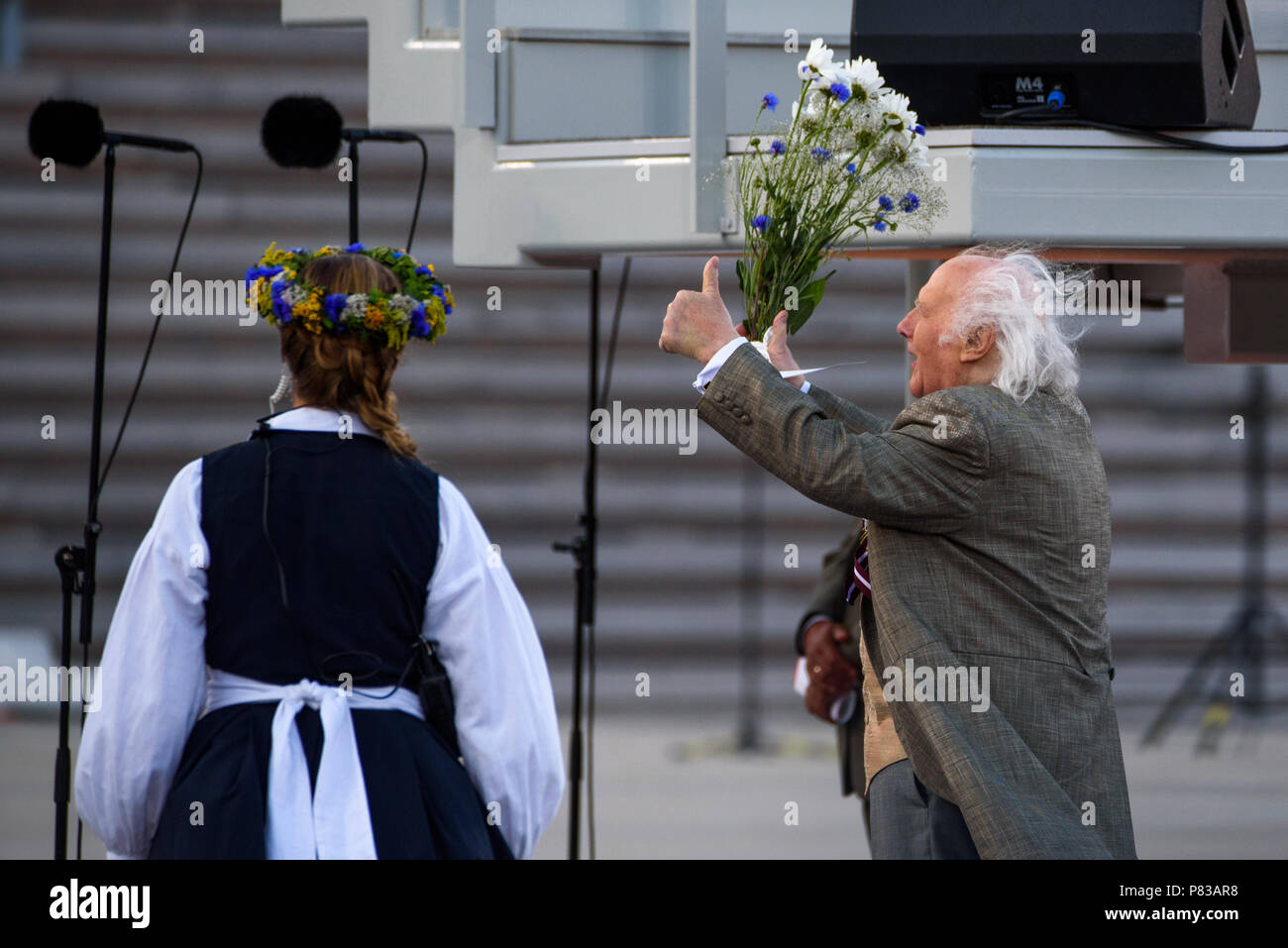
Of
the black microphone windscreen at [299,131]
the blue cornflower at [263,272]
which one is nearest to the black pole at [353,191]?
the black microphone windscreen at [299,131]

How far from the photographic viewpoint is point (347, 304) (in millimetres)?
2256

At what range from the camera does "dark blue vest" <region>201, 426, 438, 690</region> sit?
7.20 feet

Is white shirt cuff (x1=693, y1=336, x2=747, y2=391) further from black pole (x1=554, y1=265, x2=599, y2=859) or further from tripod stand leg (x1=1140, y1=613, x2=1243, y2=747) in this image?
tripod stand leg (x1=1140, y1=613, x2=1243, y2=747)

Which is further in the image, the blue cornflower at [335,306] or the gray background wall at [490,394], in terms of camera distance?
the gray background wall at [490,394]

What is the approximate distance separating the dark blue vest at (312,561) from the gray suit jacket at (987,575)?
0.47 metres

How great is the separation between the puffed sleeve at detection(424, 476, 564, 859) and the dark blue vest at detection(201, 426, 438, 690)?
4 centimetres

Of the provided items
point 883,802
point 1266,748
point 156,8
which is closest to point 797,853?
point 1266,748

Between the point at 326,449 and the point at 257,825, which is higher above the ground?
the point at 326,449

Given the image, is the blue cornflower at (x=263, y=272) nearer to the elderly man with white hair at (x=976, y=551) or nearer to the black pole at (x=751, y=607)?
the elderly man with white hair at (x=976, y=551)

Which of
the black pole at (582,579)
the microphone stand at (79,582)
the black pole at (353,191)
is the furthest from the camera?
the black pole at (582,579)

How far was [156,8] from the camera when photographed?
258 inches

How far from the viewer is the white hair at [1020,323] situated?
2219 millimetres
